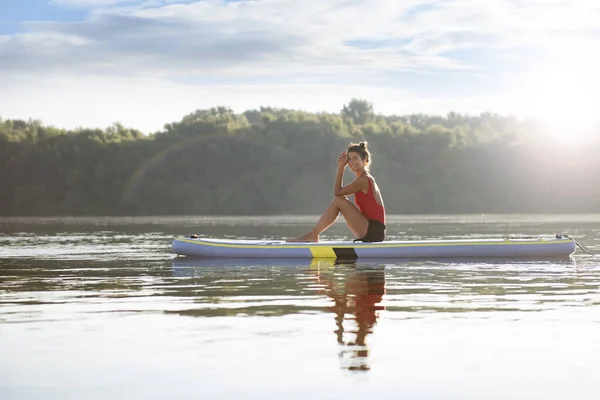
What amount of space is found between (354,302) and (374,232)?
6248 millimetres

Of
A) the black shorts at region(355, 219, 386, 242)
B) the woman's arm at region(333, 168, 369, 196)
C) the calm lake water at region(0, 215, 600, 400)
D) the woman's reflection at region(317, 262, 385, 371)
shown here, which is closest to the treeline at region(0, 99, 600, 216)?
the black shorts at region(355, 219, 386, 242)

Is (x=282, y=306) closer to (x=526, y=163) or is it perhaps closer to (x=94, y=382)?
(x=94, y=382)

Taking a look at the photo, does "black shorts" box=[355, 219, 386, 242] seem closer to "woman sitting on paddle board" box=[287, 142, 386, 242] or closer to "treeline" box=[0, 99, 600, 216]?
"woman sitting on paddle board" box=[287, 142, 386, 242]

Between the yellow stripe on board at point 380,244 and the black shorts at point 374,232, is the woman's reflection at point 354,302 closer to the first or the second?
the yellow stripe on board at point 380,244

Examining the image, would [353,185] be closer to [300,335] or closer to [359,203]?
[359,203]

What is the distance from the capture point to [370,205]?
16281 mm

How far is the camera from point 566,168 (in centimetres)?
7769

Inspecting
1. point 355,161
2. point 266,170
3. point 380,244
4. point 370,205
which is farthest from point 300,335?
point 266,170

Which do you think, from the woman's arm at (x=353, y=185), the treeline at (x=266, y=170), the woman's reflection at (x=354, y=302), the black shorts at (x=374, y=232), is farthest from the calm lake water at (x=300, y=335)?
the treeline at (x=266, y=170)

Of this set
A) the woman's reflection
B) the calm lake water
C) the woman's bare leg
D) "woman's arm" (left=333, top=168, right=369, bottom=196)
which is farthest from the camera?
the woman's bare leg

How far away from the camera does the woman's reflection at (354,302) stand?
7178mm

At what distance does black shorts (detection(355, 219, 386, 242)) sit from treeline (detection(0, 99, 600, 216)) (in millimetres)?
55877

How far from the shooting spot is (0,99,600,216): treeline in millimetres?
73500

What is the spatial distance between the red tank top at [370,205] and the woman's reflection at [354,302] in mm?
818
